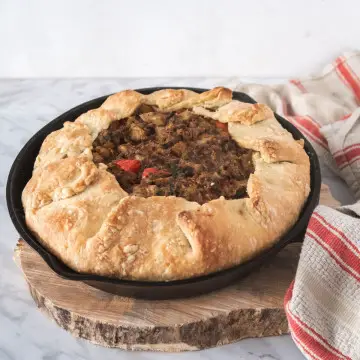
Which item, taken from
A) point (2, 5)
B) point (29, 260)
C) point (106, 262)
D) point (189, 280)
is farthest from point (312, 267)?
point (2, 5)

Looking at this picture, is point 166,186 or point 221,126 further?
point 221,126

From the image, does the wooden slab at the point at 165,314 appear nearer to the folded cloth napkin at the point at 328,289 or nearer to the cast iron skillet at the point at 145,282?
the cast iron skillet at the point at 145,282

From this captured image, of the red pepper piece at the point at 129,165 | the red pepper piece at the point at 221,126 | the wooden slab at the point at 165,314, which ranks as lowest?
the wooden slab at the point at 165,314

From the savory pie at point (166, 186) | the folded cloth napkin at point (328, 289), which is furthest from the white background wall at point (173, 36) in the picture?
the folded cloth napkin at point (328, 289)

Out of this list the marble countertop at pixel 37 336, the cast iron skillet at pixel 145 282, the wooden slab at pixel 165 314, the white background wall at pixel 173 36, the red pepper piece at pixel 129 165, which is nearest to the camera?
the cast iron skillet at pixel 145 282

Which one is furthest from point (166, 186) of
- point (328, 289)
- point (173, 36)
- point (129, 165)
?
point (173, 36)

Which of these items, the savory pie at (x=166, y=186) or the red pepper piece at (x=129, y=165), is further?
the red pepper piece at (x=129, y=165)

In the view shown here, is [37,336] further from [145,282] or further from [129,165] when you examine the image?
[129,165]
